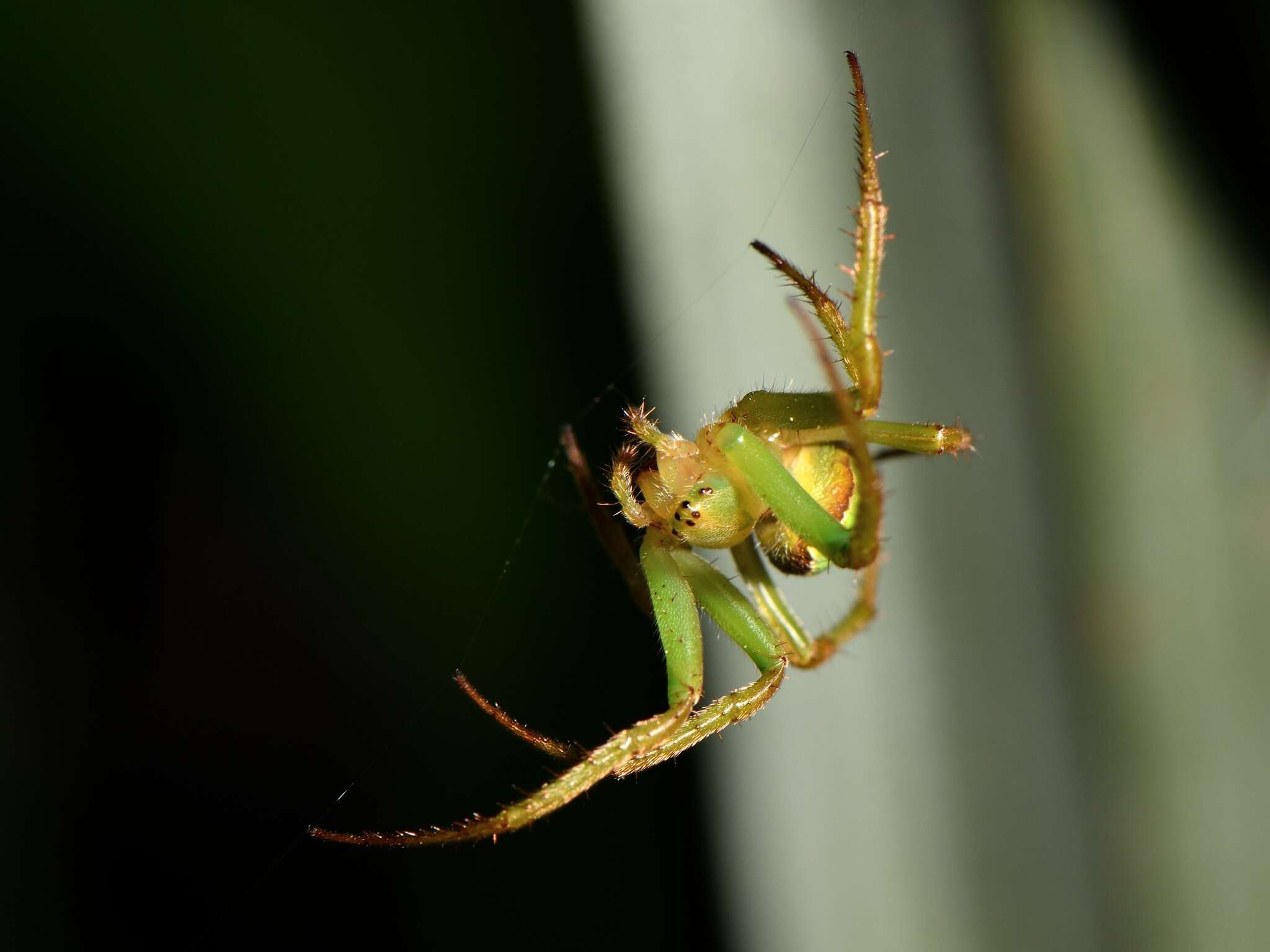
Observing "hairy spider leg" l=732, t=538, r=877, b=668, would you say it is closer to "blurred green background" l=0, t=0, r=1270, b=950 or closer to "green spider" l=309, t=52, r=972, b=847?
"green spider" l=309, t=52, r=972, b=847

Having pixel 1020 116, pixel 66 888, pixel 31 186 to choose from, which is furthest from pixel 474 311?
pixel 66 888

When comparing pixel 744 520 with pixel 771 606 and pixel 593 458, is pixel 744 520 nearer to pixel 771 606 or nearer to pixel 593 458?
pixel 771 606

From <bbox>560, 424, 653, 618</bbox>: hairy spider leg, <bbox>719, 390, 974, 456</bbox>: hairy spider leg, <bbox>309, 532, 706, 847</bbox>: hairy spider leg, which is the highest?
<bbox>719, 390, 974, 456</bbox>: hairy spider leg

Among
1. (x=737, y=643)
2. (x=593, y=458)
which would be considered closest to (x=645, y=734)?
(x=737, y=643)

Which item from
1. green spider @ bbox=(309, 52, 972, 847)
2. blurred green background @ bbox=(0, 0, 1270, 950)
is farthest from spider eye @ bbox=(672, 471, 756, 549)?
blurred green background @ bbox=(0, 0, 1270, 950)

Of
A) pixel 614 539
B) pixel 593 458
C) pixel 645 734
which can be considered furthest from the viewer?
pixel 593 458

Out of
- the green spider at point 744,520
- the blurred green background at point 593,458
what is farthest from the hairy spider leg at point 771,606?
the blurred green background at point 593,458
